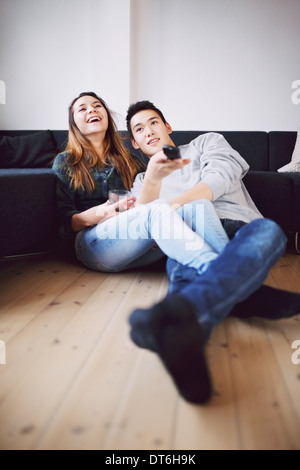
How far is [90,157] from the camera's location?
1727 mm

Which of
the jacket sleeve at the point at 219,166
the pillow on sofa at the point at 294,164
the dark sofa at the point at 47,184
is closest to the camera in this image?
the jacket sleeve at the point at 219,166

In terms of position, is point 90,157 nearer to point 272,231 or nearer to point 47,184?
point 47,184

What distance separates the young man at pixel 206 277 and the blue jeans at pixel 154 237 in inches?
2.5

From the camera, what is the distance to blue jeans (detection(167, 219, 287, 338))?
768 millimetres

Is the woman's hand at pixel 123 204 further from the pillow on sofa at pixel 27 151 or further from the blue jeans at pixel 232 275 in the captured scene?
the pillow on sofa at pixel 27 151

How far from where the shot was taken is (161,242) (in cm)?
125

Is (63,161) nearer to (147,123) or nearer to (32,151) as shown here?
(147,123)

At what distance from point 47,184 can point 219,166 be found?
34.7 inches

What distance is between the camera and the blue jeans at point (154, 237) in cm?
112

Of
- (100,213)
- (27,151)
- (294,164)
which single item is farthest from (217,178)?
(27,151)
